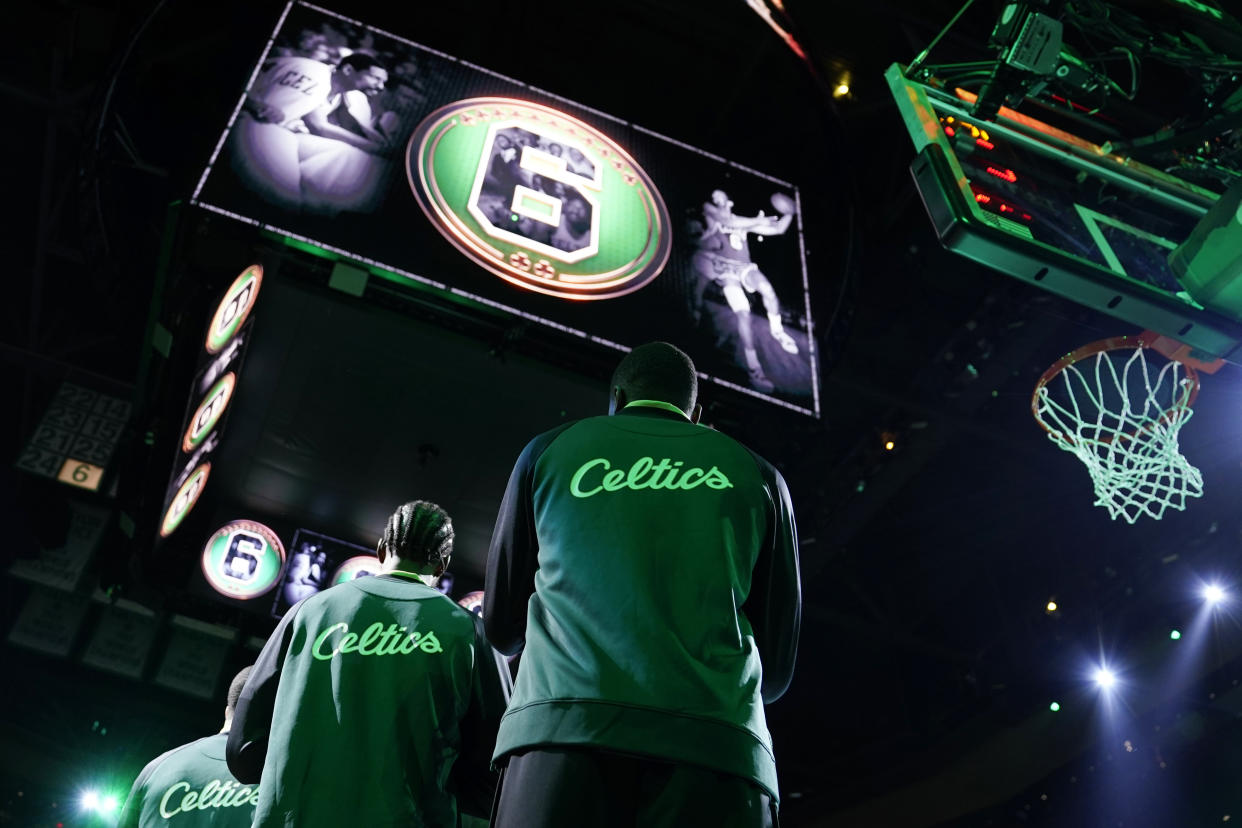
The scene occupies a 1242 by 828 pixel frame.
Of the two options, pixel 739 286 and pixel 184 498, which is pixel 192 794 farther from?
pixel 739 286

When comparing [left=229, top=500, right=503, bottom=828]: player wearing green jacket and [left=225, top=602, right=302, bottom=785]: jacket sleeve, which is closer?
[left=229, top=500, right=503, bottom=828]: player wearing green jacket

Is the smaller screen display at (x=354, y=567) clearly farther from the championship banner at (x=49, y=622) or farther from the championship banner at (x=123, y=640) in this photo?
the championship banner at (x=49, y=622)

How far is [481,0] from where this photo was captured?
8.06 meters

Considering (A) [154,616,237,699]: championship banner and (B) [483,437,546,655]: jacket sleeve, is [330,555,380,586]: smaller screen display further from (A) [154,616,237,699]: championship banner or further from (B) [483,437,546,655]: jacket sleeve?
(B) [483,437,546,655]: jacket sleeve

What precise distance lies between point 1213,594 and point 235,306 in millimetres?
10022

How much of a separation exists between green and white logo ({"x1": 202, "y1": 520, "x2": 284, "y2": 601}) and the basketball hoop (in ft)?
21.0

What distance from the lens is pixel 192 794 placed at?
10.5ft

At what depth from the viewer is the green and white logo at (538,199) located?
5.44 meters

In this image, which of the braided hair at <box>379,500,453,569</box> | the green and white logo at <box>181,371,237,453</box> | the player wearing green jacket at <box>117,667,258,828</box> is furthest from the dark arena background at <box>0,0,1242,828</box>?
the player wearing green jacket at <box>117,667,258,828</box>

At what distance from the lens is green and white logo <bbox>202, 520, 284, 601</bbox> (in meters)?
7.71

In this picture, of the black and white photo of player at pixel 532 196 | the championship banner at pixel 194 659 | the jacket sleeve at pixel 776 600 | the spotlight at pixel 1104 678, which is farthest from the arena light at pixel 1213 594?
the championship banner at pixel 194 659

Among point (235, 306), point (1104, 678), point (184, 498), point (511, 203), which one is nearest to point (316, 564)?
point (184, 498)

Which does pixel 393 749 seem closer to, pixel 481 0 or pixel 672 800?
pixel 672 800

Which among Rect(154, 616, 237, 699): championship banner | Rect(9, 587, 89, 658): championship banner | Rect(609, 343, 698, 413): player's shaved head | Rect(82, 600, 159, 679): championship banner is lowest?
Rect(9, 587, 89, 658): championship banner
